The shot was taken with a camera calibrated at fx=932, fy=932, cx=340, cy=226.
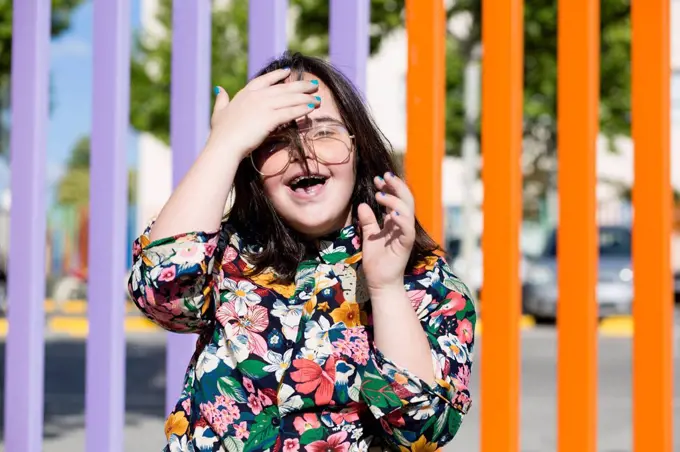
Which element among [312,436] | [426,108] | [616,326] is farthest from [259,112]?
[616,326]

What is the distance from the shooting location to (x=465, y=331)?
1.41m

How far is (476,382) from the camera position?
7.00 metres

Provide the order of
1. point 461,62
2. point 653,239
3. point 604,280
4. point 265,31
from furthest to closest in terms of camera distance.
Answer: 1. point 461,62
2. point 604,280
3. point 265,31
4. point 653,239

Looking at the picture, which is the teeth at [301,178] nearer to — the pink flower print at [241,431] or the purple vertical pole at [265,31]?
the pink flower print at [241,431]

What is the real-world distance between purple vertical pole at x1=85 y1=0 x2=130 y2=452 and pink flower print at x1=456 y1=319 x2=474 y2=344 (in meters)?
0.94

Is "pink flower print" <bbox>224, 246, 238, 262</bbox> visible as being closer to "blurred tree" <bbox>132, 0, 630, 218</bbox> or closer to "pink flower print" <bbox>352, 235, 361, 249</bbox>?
"pink flower print" <bbox>352, 235, 361, 249</bbox>

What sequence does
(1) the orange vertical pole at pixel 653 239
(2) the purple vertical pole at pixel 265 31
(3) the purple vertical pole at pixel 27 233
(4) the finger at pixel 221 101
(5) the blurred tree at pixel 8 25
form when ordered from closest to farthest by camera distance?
(4) the finger at pixel 221 101 → (1) the orange vertical pole at pixel 653 239 → (2) the purple vertical pole at pixel 265 31 → (3) the purple vertical pole at pixel 27 233 → (5) the blurred tree at pixel 8 25

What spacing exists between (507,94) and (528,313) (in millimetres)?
10480

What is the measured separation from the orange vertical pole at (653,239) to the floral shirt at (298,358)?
61cm

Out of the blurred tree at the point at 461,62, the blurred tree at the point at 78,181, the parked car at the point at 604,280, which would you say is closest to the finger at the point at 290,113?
the blurred tree at the point at 461,62

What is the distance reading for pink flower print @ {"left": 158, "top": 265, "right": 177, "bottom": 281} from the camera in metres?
1.35

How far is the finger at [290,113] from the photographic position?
1.41 meters

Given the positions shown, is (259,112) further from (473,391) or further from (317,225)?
(473,391)

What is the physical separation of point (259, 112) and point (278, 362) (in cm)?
38
